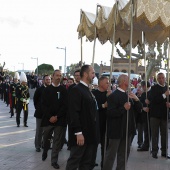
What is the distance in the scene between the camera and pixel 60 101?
287 inches

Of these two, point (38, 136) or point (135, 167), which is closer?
point (135, 167)

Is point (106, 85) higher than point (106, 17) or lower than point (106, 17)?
lower

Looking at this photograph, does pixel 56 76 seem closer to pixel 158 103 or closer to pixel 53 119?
pixel 53 119

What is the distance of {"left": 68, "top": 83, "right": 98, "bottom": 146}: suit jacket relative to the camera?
5.15 m

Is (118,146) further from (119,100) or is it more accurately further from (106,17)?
(106,17)

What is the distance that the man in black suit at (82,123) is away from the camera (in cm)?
514

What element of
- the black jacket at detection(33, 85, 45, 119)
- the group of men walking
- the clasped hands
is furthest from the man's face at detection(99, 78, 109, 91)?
the black jacket at detection(33, 85, 45, 119)

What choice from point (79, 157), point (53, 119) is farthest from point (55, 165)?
point (79, 157)

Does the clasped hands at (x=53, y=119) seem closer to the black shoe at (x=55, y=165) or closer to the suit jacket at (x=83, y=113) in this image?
the black shoe at (x=55, y=165)

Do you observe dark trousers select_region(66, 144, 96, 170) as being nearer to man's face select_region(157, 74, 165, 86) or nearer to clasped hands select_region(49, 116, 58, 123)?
clasped hands select_region(49, 116, 58, 123)

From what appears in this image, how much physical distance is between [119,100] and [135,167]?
2080mm

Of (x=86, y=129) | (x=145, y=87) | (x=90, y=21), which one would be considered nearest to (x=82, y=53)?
(x=90, y=21)

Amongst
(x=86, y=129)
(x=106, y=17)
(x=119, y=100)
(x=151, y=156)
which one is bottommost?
(x=151, y=156)

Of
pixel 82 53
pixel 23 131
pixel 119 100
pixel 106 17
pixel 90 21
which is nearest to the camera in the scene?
pixel 119 100
